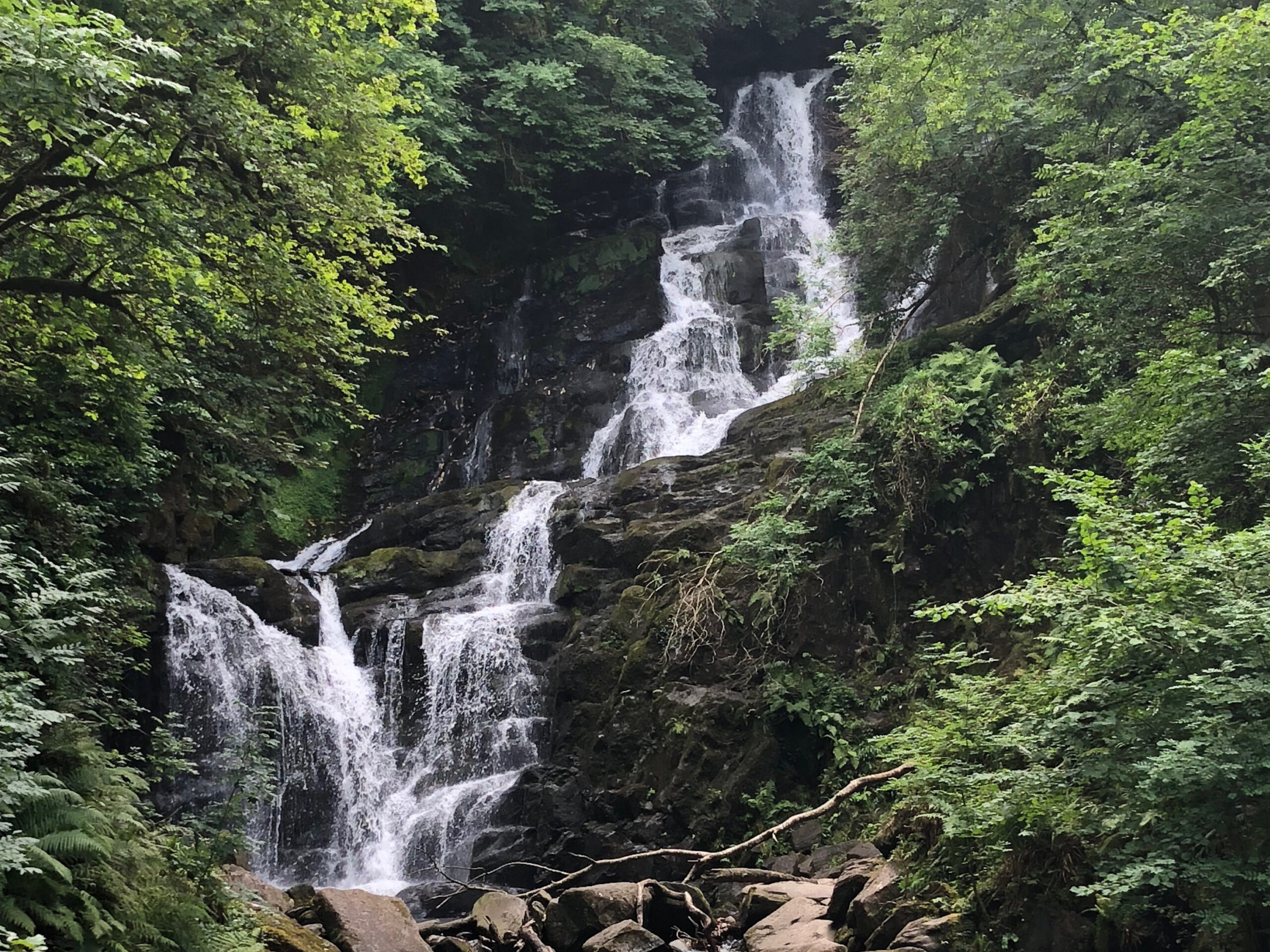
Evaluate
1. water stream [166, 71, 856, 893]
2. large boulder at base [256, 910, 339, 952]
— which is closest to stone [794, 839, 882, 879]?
large boulder at base [256, 910, 339, 952]

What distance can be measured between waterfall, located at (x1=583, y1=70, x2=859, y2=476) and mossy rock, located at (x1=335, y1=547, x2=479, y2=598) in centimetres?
418

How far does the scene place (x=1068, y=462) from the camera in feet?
28.9

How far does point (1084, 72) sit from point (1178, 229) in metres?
3.34

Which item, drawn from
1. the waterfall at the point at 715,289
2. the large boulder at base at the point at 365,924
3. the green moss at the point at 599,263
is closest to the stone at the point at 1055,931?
the large boulder at base at the point at 365,924

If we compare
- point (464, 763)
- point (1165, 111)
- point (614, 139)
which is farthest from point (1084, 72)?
point (614, 139)

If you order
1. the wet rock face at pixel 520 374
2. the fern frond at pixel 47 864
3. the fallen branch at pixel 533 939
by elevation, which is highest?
the wet rock face at pixel 520 374

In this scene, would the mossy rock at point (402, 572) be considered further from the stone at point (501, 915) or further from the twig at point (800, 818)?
the twig at point (800, 818)

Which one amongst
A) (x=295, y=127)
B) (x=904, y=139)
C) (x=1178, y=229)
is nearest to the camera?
(x=1178, y=229)

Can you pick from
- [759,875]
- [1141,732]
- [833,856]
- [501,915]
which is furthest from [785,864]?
[1141,732]

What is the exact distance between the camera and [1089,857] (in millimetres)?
5207

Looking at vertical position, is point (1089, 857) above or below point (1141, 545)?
below

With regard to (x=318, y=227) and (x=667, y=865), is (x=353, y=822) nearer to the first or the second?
(x=667, y=865)

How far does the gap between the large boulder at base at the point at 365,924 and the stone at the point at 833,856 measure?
11.0 feet

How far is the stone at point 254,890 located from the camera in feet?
20.5
